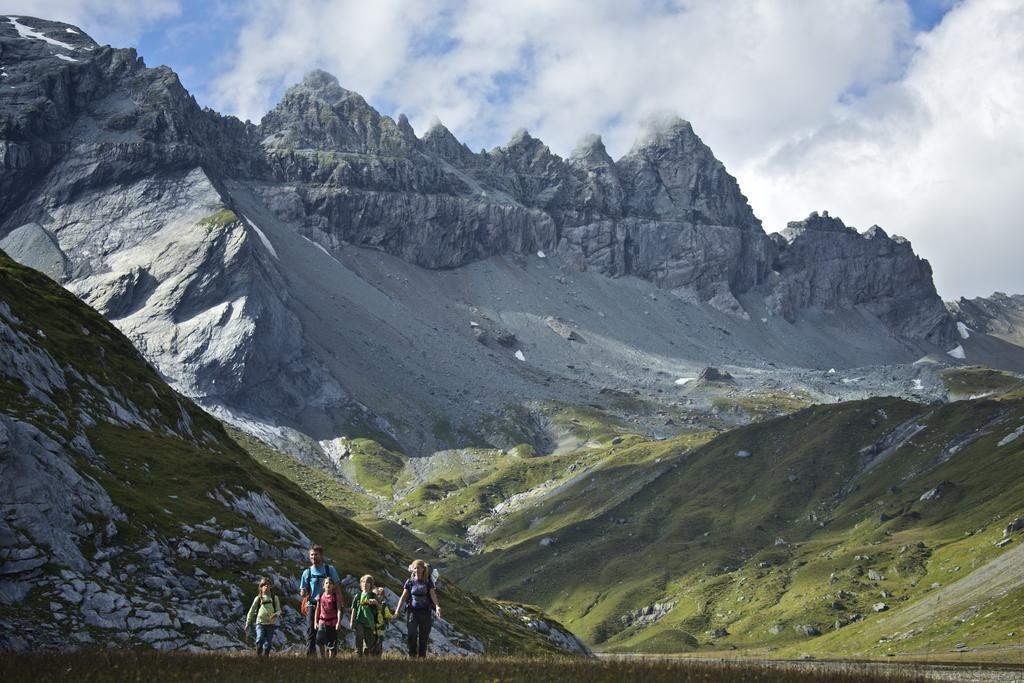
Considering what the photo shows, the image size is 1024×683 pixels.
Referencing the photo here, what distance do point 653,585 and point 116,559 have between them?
531 ft

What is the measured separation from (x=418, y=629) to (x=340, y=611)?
2882 mm

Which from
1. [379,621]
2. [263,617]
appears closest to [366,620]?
[379,621]

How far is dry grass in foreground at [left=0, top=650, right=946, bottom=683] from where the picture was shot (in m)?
24.7

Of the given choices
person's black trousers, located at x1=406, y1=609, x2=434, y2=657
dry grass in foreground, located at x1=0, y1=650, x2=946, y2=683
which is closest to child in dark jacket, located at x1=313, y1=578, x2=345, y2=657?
dry grass in foreground, located at x1=0, y1=650, x2=946, y2=683

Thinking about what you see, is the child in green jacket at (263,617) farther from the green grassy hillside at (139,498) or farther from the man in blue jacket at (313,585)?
the green grassy hillside at (139,498)

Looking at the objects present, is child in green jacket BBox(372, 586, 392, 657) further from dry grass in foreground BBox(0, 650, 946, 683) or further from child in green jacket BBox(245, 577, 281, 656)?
child in green jacket BBox(245, 577, 281, 656)

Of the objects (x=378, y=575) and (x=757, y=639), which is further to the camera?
(x=757, y=639)

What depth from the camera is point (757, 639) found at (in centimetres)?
15000

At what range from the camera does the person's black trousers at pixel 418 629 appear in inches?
1282

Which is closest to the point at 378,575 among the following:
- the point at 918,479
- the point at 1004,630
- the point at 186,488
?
the point at 186,488

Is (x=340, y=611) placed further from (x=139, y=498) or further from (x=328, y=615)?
(x=139, y=498)

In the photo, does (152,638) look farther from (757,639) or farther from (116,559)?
(757,639)

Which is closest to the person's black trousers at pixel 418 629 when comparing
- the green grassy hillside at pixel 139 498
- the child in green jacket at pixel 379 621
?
the child in green jacket at pixel 379 621

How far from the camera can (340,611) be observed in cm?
3341
